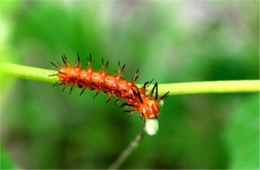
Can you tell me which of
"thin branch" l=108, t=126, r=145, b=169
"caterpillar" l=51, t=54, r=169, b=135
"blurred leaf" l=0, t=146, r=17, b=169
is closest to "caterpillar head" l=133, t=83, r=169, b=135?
"caterpillar" l=51, t=54, r=169, b=135

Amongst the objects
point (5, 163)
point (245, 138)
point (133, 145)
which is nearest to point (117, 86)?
point (133, 145)

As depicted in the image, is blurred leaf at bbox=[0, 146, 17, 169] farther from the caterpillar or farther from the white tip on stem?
the white tip on stem

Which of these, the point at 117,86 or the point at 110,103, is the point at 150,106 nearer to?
the point at 117,86

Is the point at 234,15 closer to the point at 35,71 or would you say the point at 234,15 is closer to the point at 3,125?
the point at 3,125

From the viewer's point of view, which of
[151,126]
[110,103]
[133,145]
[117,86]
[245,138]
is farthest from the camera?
[110,103]

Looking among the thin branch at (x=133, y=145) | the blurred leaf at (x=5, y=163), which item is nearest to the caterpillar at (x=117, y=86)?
the thin branch at (x=133, y=145)
